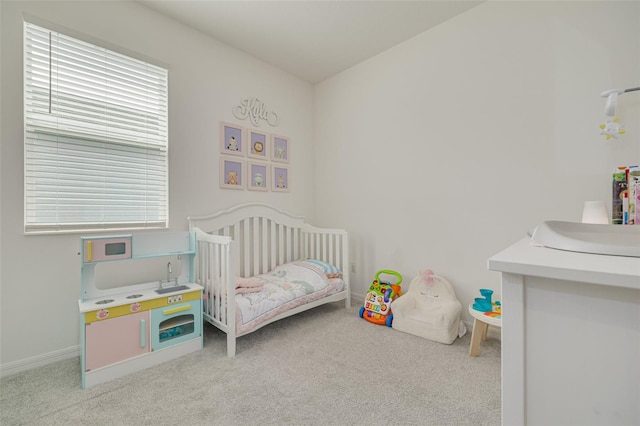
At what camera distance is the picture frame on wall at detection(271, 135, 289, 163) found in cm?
302

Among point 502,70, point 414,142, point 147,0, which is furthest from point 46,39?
point 502,70

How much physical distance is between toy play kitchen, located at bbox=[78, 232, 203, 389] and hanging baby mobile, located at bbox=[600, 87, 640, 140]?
8.06ft

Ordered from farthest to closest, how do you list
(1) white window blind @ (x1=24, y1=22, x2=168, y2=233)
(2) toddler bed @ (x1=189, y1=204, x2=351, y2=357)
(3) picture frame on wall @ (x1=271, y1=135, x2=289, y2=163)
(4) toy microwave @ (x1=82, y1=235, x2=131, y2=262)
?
(3) picture frame on wall @ (x1=271, y1=135, x2=289, y2=163) < (2) toddler bed @ (x1=189, y1=204, x2=351, y2=357) < (1) white window blind @ (x1=24, y1=22, x2=168, y2=233) < (4) toy microwave @ (x1=82, y1=235, x2=131, y2=262)

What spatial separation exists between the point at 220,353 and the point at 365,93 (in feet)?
8.80

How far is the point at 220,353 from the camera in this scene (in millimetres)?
1889

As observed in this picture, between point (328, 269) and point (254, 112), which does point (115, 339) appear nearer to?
point (328, 269)

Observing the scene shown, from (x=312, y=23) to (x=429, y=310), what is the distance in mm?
2544

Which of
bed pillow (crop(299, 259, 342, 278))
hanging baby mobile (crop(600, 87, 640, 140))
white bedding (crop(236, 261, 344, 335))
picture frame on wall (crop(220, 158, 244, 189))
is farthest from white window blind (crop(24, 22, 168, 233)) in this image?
hanging baby mobile (crop(600, 87, 640, 140))

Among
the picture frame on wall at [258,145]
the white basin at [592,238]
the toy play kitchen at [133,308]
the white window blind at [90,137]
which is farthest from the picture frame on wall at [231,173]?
the white basin at [592,238]

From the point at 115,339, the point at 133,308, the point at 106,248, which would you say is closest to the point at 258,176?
the point at 106,248

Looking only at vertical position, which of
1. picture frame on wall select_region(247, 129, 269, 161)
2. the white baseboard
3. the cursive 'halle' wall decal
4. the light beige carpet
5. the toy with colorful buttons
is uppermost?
the cursive 'halle' wall decal

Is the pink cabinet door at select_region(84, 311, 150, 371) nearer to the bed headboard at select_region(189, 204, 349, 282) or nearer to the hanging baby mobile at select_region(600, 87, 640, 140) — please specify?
the bed headboard at select_region(189, 204, 349, 282)

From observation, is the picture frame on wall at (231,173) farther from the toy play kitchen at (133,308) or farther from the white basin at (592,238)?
the white basin at (592,238)

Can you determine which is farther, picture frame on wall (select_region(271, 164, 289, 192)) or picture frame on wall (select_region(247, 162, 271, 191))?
picture frame on wall (select_region(271, 164, 289, 192))
